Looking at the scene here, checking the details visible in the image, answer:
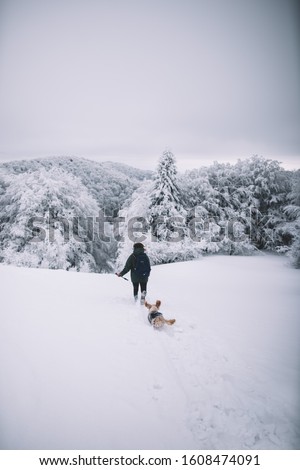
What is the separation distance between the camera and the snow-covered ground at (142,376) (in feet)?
8.92

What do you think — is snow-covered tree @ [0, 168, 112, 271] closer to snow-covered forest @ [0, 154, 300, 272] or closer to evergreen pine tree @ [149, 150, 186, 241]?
snow-covered forest @ [0, 154, 300, 272]

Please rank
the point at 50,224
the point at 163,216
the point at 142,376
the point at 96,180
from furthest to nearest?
the point at 96,180, the point at 163,216, the point at 50,224, the point at 142,376

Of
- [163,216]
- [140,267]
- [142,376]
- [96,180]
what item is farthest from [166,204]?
[96,180]

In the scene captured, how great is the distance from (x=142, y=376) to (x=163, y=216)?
14.6 meters

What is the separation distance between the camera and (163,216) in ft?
58.0

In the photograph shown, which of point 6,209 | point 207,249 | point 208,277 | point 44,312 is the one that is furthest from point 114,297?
point 6,209

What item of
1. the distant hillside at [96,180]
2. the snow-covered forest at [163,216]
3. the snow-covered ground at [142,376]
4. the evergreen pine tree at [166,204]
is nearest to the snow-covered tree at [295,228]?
the snow-covered forest at [163,216]

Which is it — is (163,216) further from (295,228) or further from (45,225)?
(295,228)

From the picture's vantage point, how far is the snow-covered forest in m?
16.8

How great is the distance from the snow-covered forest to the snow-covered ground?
10878 mm

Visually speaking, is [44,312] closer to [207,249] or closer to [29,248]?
[29,248]

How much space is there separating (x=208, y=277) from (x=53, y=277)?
689 centimetres

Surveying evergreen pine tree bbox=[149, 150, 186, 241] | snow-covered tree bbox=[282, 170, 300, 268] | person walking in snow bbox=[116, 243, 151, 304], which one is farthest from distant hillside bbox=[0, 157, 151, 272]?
snow-covered tree bbox=[282, 170, 300, 268]

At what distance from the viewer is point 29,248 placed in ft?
54.2
